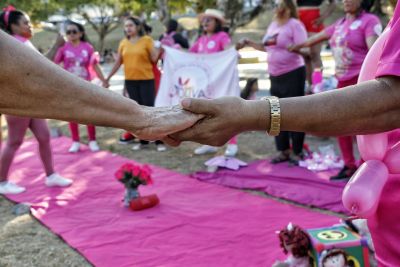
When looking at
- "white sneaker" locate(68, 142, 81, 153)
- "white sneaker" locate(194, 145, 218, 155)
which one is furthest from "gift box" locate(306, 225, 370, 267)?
"white sneaker" locate(68, 142, 81, 153)

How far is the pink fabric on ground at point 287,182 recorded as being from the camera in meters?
4.48

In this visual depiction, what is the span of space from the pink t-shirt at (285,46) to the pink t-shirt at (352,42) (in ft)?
1.81

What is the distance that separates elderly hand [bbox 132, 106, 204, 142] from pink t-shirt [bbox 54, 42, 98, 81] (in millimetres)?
4806

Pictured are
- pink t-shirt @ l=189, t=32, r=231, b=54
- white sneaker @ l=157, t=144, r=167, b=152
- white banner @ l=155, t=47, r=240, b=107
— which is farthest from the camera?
white sneaker @ l=157, t=144, r=167, b=152

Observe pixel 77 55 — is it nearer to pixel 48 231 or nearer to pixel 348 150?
pixel 48 231

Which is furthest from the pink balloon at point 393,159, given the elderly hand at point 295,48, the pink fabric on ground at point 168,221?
the elderly hand at point 295,48

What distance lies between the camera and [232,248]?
355 cm

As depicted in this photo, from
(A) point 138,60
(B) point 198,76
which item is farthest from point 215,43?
(A) point 138,60

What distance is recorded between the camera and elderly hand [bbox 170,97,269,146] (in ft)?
4.51

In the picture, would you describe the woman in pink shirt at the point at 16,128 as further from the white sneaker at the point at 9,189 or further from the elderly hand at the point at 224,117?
the elderly hand at the point at 224,117

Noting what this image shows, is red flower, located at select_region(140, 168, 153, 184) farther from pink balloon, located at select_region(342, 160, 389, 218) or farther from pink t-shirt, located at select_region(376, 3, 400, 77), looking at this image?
pink t-shirt, located at select_region(376, 3, 400, 77)

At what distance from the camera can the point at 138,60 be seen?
6531 mm

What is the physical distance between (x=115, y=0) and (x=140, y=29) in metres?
20.5

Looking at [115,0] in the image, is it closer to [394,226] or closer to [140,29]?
[140,29]
